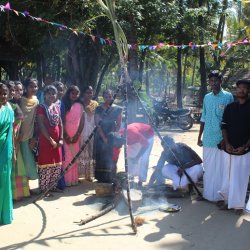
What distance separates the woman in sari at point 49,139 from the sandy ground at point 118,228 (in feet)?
1.14

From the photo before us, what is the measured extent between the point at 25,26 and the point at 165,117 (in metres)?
6.47

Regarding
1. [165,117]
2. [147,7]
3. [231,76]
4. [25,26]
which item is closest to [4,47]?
[25,26]

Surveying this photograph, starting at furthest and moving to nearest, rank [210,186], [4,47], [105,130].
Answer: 1. [4,47]
2. [105,130]
3. [210,186]

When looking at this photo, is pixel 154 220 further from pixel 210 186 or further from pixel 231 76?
pixel 231 76

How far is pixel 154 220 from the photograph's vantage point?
14.8 ft

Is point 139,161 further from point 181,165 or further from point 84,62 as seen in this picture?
point 84,62

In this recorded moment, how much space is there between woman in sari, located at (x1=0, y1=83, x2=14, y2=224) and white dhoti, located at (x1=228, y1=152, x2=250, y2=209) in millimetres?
2721

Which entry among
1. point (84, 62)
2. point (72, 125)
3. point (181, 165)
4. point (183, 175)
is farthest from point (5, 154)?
point (84, 62)

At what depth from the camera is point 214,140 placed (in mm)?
5082

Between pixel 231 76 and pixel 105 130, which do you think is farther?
pixel 231 76

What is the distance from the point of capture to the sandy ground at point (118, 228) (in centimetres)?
379

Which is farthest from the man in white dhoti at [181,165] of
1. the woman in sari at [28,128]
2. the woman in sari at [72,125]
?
the woman in sari at [28,128]

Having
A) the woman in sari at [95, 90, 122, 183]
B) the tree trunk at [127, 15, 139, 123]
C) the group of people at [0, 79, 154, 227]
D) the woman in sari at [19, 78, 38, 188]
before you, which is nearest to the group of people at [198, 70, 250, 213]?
the group of people at [0, 79, 154, 227]

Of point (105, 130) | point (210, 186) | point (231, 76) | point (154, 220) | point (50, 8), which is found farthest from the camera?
point (231, 76)
